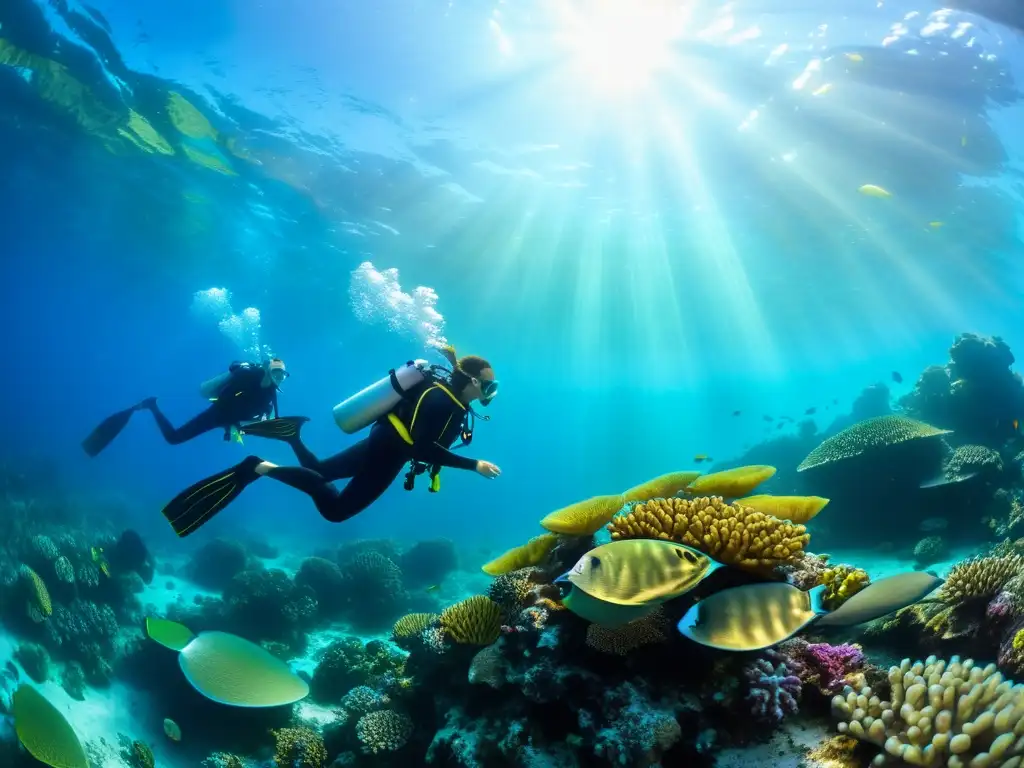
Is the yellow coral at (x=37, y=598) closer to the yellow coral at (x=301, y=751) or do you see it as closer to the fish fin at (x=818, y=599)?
the yellow coral at (x=301, y=751)

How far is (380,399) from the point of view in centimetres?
550

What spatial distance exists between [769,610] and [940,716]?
0.80 m

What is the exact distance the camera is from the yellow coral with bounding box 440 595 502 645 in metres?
4.57

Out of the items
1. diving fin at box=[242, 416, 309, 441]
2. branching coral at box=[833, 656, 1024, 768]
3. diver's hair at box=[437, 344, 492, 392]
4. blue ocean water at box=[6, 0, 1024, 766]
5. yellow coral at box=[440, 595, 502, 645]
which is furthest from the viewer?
blue ocean water at box=[6, 0, 1024, 766]

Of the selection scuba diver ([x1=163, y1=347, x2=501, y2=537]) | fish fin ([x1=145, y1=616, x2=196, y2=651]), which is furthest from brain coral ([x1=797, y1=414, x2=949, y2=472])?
fish fin ([x1=145, y1=616, x2=196, y2=651])

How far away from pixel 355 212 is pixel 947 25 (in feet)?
76.8

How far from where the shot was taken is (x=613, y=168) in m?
21.9

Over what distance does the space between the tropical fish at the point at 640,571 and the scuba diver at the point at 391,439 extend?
2.41 metres

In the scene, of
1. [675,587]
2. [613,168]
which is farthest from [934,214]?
[675,587]

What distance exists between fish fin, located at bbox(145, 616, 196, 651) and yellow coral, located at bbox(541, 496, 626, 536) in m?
4.60

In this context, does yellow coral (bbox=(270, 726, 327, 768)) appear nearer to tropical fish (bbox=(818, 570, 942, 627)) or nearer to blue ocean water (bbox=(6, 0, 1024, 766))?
blue ocean water (bbox=(6, 0, 1024, 766))

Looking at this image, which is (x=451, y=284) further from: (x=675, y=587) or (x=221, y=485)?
(x=675, y=587)

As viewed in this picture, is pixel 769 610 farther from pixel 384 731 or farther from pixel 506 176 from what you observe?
pixel 506 176

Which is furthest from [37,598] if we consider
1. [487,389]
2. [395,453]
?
[487,389]
